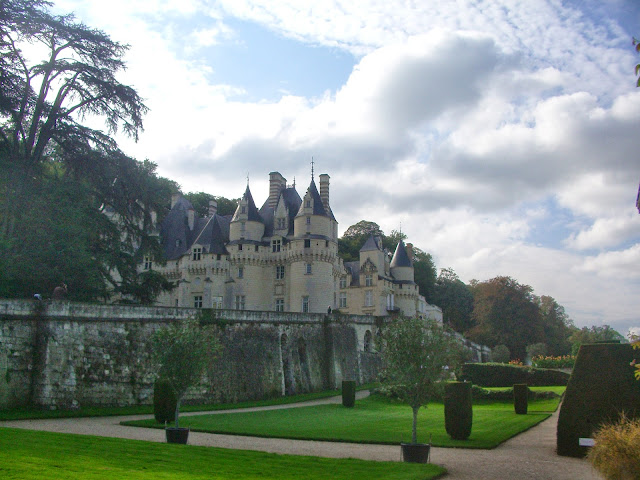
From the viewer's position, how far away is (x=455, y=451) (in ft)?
51.4

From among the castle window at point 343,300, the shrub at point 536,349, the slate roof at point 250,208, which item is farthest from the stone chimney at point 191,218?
the shrub at point 536,349

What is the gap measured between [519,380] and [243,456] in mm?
26747

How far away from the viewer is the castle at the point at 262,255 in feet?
137

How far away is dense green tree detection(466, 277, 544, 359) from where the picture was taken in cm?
5591

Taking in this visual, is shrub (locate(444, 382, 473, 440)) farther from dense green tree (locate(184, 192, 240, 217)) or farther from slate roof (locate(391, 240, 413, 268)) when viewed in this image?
dense green tree (locate(184, 192, 240, 217))

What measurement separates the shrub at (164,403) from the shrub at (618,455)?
14.3m

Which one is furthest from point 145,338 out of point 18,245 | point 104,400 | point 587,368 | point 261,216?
point 261,216

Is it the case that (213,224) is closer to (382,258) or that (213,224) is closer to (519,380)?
(382,258)

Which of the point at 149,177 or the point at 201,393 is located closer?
the point at 201,393

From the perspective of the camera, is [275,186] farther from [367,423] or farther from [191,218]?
[367,423]

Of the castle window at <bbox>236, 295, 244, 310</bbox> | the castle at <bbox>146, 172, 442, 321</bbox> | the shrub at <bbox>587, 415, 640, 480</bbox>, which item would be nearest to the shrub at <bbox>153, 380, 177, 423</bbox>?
the shrub at <bbox>587, 415, 640, 480</bbox>

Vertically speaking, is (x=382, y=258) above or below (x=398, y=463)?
above

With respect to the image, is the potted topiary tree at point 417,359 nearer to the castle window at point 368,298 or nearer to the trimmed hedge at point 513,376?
the trimmed hedge at point 513,376

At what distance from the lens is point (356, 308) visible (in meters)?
52.6
